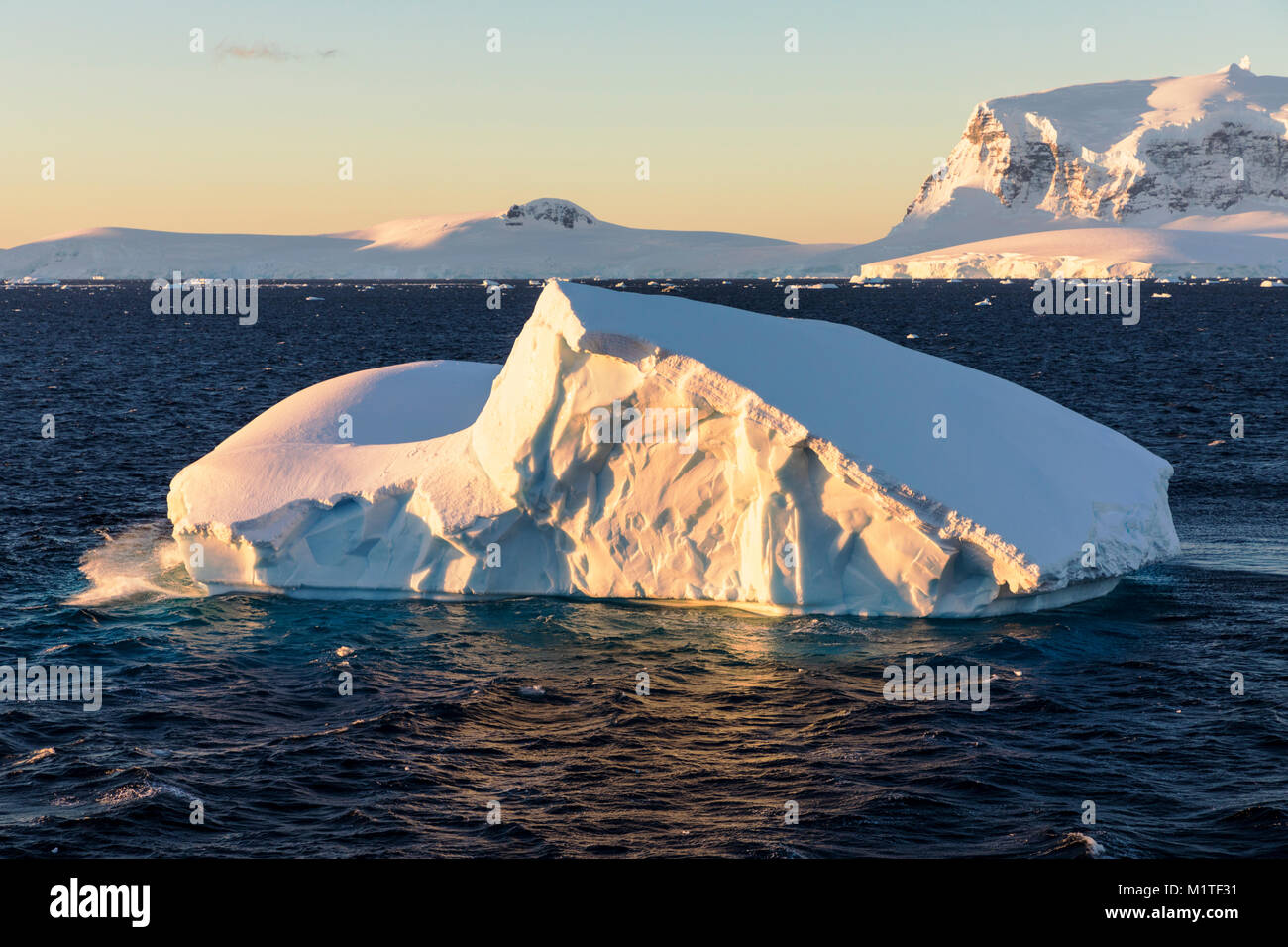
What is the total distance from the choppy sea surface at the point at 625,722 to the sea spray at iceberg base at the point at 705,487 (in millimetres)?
719

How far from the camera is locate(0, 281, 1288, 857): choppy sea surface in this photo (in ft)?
44.2

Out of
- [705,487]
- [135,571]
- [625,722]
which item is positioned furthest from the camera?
[135,571]

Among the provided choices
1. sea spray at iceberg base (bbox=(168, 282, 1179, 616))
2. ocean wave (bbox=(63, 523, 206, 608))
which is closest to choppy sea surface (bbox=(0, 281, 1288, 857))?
ocean wave (bbox=(63, 523, 206, 608))

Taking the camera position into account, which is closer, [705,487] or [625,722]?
[625,722]

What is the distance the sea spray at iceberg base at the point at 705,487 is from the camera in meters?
20.1

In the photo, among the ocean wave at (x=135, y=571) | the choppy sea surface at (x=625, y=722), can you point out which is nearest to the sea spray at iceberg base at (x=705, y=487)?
the choppy sea surface at (x=625, y=722)

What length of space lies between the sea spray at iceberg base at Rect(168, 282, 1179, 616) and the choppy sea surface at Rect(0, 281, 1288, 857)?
2.36 ft

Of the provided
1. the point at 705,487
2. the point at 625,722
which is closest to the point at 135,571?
the point at 705,487

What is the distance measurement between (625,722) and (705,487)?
6198 mm

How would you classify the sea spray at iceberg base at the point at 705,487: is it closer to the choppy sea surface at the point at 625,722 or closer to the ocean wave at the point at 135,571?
the choppy sea surface at the point at 625,722

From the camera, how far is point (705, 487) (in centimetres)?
2175

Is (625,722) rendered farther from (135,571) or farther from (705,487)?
(135,571)
